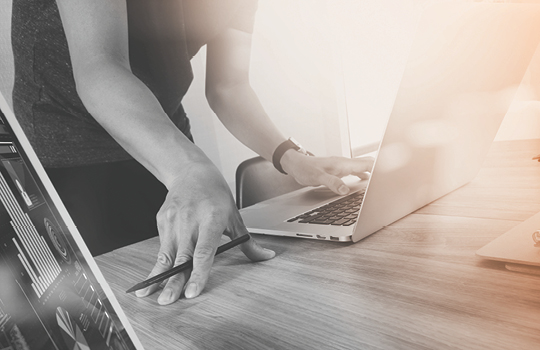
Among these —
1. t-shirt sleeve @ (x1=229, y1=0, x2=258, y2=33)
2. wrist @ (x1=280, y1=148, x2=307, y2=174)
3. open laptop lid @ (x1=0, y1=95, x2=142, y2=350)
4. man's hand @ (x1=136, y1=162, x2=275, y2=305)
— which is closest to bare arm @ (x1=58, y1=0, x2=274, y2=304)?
man's hand @ (x1=136, y1=162, x2=275, y2=305)

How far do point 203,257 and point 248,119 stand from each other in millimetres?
870

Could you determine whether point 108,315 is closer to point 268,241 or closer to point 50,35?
point 268,241

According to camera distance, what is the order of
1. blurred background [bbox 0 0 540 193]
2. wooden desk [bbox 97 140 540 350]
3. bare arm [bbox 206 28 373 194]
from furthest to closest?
blurred background [bbox 0 0 540 193]
bare arm [bbox 206 28 373 194]
wooden desk [bbox 97 140 540 350]

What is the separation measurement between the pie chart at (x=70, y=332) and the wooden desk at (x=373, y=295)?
0.17 m

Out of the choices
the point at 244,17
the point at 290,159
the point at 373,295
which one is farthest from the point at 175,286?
the point at 244,17

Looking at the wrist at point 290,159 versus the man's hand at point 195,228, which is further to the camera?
the wrist at point 290,159

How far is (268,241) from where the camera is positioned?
1.99 feet

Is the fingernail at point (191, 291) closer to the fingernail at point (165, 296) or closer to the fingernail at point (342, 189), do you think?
the fingernail at point (165, 296)

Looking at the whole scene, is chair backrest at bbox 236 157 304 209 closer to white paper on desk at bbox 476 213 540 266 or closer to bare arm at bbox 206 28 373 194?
bare arm at bbox 206 28 373 194

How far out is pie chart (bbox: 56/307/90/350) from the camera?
0.54 ft

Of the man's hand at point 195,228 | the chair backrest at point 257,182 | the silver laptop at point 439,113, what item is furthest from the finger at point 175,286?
the chair backrest at point 257,182

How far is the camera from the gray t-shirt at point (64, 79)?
1.07 metres

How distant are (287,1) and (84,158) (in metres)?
2.14

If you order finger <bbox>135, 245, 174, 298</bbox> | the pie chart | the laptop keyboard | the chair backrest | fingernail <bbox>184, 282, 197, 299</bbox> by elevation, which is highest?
the pie chart
